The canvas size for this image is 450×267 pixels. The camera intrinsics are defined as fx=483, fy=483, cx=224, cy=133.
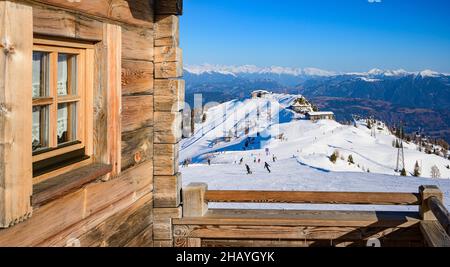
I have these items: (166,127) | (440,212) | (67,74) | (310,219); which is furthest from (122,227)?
(440,212)

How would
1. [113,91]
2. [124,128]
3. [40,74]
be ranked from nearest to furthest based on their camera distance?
[40,74], [113,91], [124,128]

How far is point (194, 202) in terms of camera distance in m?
4.70

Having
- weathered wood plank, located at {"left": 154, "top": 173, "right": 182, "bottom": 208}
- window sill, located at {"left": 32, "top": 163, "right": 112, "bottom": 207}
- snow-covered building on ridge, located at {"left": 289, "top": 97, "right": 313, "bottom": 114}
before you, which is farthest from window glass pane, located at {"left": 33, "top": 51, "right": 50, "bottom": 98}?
snow-covered building on ridge, located at {"left": 289, "top": 97, "right": 313, "bottom": 114}

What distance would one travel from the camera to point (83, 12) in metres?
2.93

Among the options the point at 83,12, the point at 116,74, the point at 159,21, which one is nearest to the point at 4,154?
the point at 83,12

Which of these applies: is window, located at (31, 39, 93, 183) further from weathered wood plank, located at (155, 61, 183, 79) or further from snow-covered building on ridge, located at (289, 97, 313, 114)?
snow-covered building on ridge, located at (289, 97, 313, 114)

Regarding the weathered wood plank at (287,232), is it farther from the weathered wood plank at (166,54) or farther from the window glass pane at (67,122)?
the window glass pane at (67,122)

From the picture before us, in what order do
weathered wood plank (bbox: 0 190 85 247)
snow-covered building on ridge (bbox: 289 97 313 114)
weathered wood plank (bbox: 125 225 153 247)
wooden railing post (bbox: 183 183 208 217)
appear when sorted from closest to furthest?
weathered wood plank (bbox: 0 190 85 247) < weathered wood plank (bbox: 125 225 153 247) < wooden railing post (bbox: 183 183 208 217) < snow-covered building on ridge (bbox: 289 97 313 114)

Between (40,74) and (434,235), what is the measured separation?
3302mm

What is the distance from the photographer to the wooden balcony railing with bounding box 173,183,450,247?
4.46 meters

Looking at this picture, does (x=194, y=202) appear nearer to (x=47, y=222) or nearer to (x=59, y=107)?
(x=59, y=107)

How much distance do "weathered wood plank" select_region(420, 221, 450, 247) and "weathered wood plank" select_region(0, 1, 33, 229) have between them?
9.51 ft

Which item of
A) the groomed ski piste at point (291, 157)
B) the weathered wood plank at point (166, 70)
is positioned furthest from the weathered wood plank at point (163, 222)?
the groomed ski piste at point (291, 157)

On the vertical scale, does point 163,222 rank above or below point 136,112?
below
